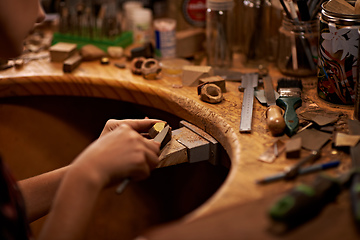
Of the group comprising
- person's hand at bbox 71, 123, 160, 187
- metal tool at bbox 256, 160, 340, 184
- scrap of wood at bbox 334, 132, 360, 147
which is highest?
person's hand at bbox 71, 123, 160, 187

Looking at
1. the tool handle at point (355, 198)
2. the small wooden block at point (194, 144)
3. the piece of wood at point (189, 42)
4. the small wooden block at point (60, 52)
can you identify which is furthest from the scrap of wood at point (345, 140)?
the small wooden block at point (60, 52)

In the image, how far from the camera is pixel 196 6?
4.75 ft

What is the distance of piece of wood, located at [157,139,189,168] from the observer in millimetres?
900

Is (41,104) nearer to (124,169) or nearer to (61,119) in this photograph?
(61,119)

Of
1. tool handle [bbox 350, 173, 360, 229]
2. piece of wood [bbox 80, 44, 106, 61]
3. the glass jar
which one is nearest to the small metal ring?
piece of wood [bbox 80, 44, 106, 61]

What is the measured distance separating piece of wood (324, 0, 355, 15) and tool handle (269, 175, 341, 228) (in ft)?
1.55

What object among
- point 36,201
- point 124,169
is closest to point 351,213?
point 124,169

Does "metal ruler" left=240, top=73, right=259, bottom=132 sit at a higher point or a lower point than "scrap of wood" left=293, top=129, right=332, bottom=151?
lower

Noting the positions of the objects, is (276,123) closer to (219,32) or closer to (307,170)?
(307,170)

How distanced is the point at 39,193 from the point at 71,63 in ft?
1.51

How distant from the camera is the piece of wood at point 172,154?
90 cm

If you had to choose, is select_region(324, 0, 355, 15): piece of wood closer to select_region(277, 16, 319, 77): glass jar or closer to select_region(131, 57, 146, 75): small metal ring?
select_region(277, 16, 319, 77): glass jar

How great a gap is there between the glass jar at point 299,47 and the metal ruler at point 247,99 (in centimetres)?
11

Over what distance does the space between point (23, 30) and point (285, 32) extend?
0.65m
